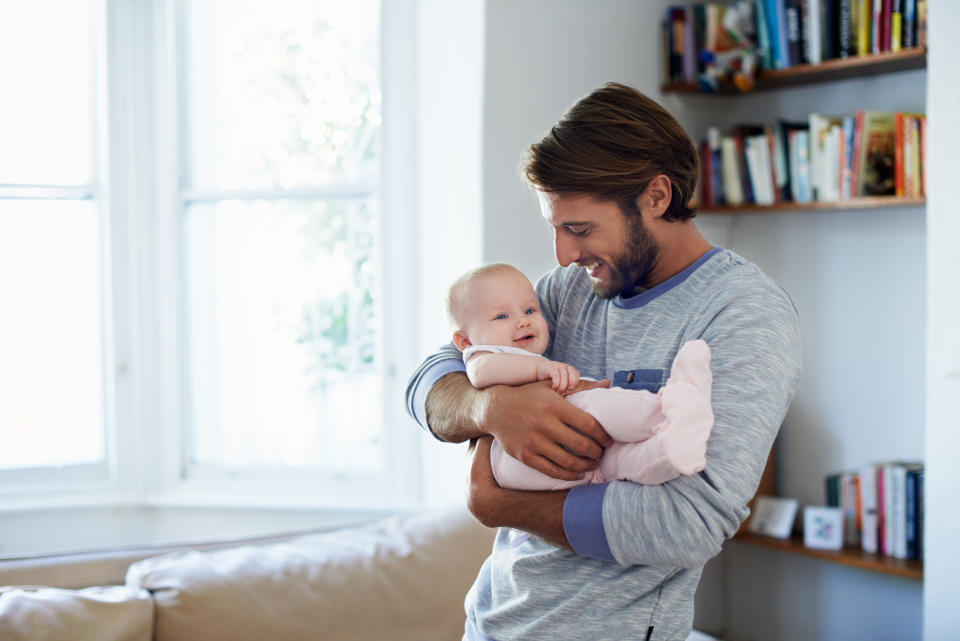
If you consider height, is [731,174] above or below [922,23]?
below

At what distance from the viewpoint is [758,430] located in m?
1.10

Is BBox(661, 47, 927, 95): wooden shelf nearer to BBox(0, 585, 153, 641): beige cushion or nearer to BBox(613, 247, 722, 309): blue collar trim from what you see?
BBox(613, 247, 722, 309): blue collar trim

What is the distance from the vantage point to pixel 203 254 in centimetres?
305

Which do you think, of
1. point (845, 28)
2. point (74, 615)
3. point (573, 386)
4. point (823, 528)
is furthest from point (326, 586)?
point (845, 28)

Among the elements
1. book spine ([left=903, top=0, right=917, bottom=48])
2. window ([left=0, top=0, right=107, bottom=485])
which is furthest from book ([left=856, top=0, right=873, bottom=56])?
window ([left=0, top=0, right=107, bottom=485])

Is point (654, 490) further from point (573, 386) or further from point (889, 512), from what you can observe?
point (889, 512)

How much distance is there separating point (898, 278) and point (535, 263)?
1.28 metres

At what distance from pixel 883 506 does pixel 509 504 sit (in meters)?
2.05

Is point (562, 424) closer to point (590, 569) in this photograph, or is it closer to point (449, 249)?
point (590, 569)

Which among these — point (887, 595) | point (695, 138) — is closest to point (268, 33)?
point (695, 138)

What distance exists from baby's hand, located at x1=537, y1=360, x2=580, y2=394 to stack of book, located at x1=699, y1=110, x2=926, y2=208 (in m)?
1.89

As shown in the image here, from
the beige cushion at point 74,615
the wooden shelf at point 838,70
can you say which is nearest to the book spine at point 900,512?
the wooden shelf at point 838,70

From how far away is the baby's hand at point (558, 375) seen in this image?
4.14ft

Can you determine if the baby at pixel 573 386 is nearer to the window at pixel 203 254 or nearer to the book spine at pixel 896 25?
the window at pixel 203 254
